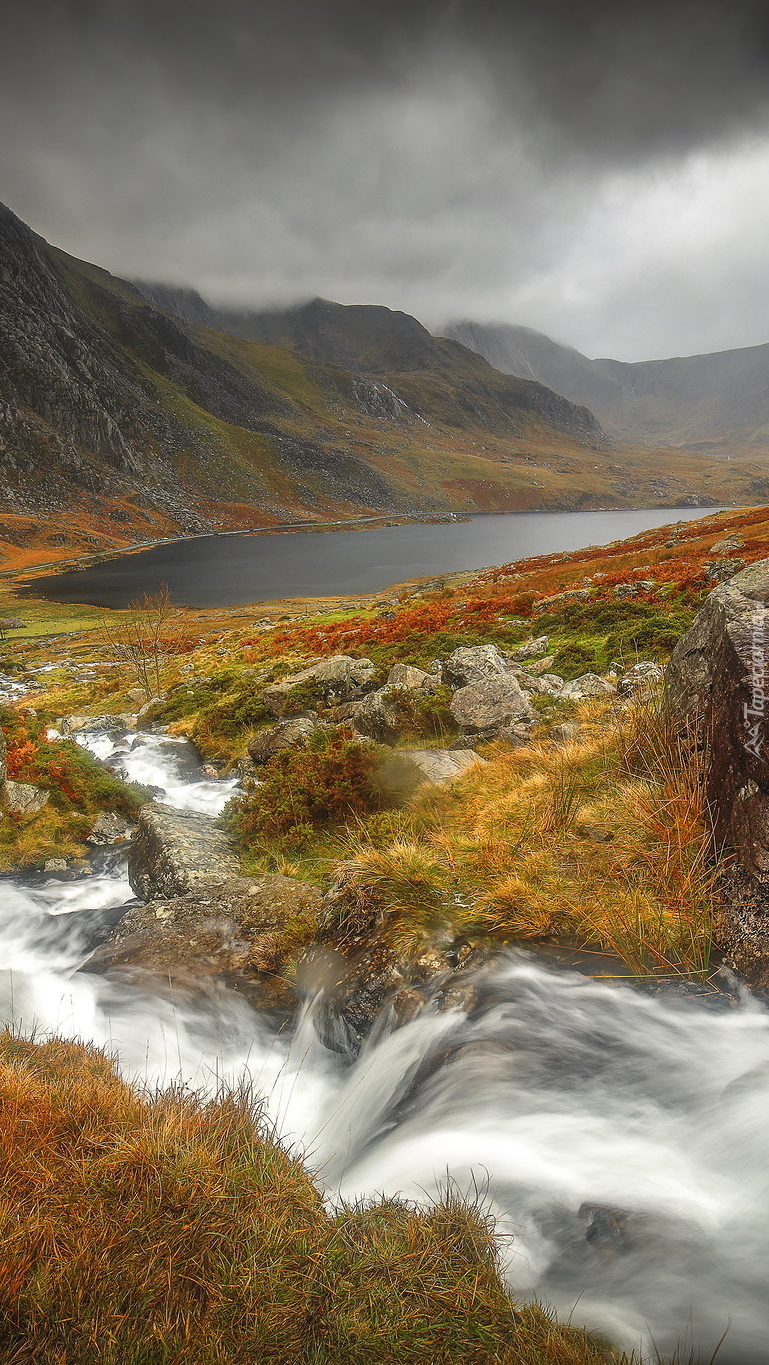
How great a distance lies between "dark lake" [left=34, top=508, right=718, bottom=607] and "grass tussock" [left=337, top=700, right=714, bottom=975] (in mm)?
60906

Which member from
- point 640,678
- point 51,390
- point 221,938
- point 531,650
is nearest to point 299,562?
point 531,650

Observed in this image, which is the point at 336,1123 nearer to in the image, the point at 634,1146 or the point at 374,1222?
the point at 374,1222

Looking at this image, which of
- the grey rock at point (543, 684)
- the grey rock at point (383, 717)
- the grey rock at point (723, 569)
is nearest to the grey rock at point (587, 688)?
the grey rock at point (543, 684)

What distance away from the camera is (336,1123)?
14.2 ft

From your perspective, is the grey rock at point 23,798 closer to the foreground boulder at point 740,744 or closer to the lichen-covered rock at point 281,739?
the lichen-covered rock at point 281,739

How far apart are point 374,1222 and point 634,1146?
5.32ft

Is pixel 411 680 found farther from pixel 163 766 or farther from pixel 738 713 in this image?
pixel 738 713

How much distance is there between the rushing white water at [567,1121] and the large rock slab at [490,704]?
622cm

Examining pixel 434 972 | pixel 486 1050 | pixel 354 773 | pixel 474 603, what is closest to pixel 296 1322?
pixel 486 1050

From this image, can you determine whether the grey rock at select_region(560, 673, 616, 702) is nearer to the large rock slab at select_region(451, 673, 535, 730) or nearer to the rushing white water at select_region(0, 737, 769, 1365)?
the large rock slab at select_region(451, 673, 535, 730)

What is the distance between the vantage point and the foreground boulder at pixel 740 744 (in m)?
4.25

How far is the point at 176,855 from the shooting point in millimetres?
7836

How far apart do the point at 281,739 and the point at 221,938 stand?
566 cm

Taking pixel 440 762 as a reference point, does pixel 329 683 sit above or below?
above
